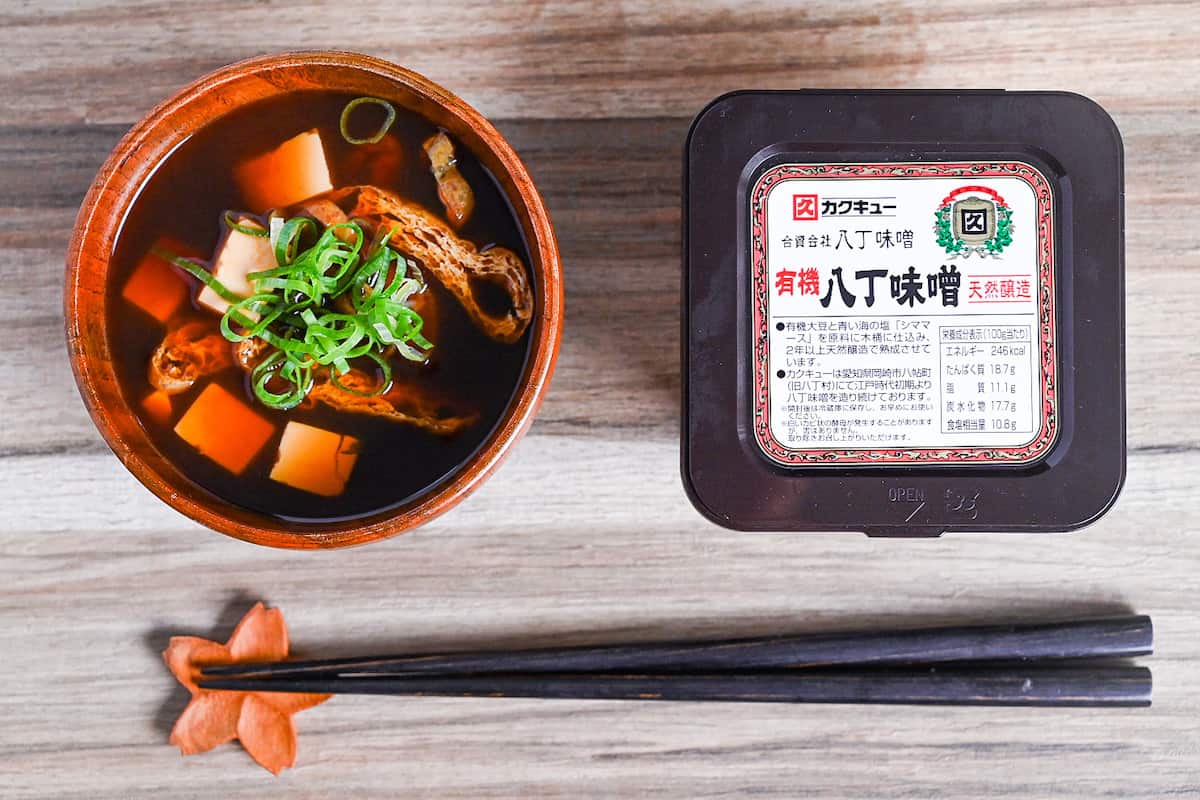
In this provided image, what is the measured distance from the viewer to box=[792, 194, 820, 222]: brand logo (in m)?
0.89

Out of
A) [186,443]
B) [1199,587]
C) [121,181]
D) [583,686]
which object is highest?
[121,181]

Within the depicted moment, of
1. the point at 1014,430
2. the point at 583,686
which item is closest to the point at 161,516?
the point at 583,686

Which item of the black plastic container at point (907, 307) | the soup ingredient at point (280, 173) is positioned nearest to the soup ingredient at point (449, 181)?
the soup ingredient at point (280, 173)

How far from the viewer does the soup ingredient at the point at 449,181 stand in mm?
916

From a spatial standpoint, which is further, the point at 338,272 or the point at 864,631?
the point at 864,631

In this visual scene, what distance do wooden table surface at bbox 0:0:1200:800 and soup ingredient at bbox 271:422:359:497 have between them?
173mm

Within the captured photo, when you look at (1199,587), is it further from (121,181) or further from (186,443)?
(121,181)

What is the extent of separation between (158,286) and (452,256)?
29 centimetres

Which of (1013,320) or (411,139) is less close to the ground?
(411,139)

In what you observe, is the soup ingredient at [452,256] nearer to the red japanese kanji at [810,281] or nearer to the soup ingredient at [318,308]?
the soup ingredient at [318,308]

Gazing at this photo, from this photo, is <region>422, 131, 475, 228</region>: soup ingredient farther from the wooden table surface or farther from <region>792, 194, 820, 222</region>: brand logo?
<region>792, 194, 820, 222</region>: brand logo

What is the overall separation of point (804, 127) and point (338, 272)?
0.46 metres

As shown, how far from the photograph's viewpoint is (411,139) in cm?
92

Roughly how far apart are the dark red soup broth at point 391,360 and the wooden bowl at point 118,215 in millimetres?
29
